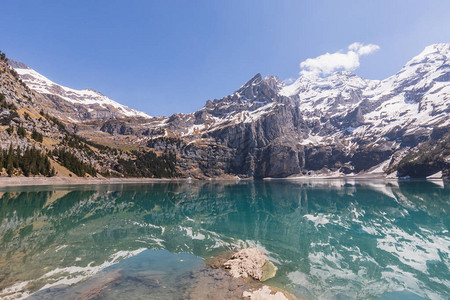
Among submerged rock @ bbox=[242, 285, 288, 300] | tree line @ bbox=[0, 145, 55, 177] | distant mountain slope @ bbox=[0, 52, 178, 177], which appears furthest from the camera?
distant mountain slope @ bbox=[0, 52, 178, 177]

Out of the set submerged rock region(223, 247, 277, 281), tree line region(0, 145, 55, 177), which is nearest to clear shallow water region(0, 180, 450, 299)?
submerged rock region(223, 247, 277, 281)

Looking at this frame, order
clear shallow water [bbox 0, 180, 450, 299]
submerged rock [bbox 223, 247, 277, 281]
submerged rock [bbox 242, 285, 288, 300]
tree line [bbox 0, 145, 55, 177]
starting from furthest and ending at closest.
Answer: tree line [bbox 0, 145, 55, 177]
submerged rock [bbox 223, 247, 277, 281]
clear shallow water [bbox 0, 180, 450, 299]
submerged rock [bbox 242, 285, 288, 300]

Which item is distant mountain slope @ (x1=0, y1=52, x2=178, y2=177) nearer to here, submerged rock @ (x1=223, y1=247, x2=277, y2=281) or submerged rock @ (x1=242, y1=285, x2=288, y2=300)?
submerged rock @ (x1=223, y1=247, x2=277, y2=281)

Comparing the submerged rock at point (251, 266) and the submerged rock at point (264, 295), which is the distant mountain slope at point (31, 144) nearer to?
the submerged rock at point (251, 266)

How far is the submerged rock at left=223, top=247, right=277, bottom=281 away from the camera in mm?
16844

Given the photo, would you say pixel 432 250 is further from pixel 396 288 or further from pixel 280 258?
pixel 280 258

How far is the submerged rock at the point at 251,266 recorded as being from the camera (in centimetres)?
1684

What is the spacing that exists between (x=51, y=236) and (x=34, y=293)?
14.7 metres

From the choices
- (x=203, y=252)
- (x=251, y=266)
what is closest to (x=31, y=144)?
(x=203, y=252)

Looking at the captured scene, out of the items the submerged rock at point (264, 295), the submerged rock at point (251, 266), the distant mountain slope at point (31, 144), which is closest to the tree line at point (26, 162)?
the distant mountain slope at point (31, 144)

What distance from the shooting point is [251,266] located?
17.8 meters

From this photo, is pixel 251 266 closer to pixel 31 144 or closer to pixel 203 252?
pixel 203 252

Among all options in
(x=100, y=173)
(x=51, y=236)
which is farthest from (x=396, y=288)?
(x=100, y=173)

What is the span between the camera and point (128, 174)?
630ft
